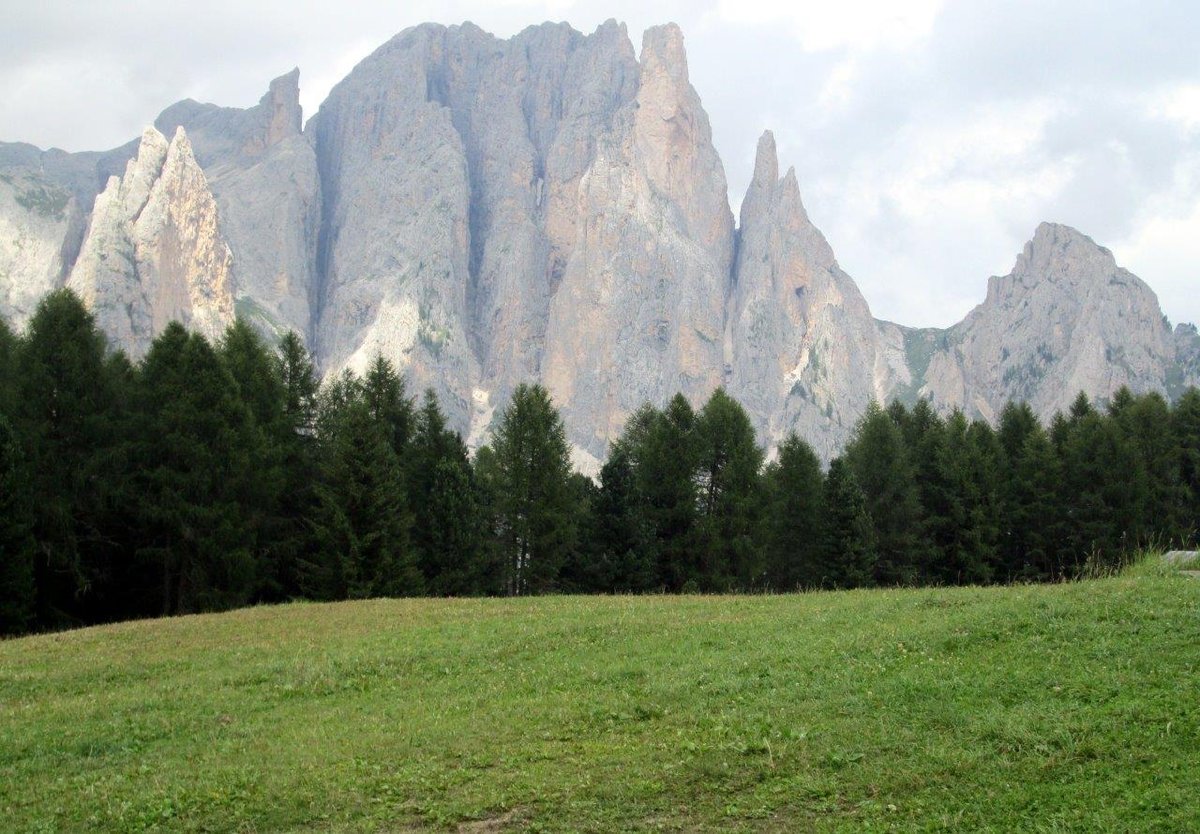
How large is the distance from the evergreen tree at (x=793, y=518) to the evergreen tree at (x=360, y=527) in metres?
21.8

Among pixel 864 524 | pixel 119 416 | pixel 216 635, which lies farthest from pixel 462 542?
pixel 216 635

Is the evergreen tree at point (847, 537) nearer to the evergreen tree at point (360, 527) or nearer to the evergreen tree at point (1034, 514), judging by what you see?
the evergreen tree at point (1034, 514)

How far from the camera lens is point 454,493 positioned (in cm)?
4703

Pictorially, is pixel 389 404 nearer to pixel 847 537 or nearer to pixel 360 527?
pixel 360 527

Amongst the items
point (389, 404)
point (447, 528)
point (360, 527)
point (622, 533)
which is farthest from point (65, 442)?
point (622, 533)

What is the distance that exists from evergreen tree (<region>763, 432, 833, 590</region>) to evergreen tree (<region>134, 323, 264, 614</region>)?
28240 mm

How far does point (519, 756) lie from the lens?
37.0 ft

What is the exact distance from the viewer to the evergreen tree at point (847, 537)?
48812mm

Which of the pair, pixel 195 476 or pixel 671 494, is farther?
pixel 671 494

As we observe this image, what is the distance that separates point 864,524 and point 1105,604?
34.8 m

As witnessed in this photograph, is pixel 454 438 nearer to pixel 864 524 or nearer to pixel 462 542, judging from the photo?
pixel 462 542

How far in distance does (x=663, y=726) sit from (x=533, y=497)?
3692 centimetres

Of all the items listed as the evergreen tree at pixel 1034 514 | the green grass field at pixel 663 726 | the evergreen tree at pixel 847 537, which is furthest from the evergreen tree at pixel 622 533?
the green grass field at pixel 663 726

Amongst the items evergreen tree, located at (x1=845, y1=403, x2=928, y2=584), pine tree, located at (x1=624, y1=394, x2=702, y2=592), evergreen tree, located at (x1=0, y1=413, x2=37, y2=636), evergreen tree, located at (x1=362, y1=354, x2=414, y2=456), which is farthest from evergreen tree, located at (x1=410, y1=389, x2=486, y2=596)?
evergreen tree, located at (x1=845, y1=403, x2=928, y2=584)
